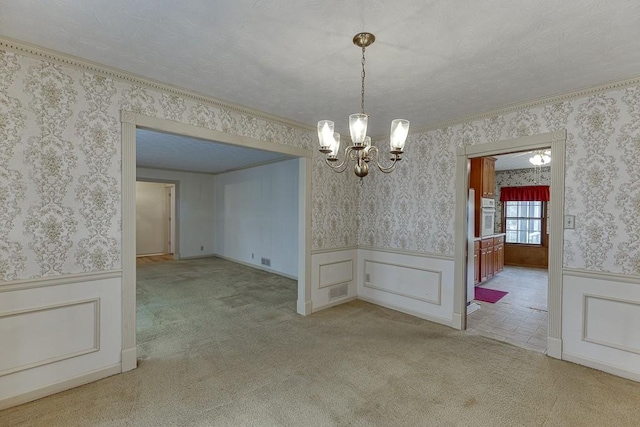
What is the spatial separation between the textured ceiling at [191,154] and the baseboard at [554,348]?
387 cm

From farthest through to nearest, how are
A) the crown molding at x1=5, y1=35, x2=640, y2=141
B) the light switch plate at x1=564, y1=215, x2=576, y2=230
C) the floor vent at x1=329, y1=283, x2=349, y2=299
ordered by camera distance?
the floor vent at x1=329, y1=283, x2=349, y2=299
the light switch plate at x1=564, y1=215, x2=576, y2=230
the crown molding at x1=5, y1=35, x2=640, y2=141

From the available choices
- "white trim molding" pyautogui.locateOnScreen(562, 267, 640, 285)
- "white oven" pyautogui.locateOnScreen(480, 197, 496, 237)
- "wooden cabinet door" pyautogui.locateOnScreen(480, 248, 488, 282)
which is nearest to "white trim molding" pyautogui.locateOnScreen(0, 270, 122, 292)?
"white trim molding" pyautogui.locateOnScreen(562, 267, 640, 285)

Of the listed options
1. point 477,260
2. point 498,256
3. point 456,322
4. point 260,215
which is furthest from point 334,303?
point 498,256

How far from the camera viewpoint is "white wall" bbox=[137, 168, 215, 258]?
847cm

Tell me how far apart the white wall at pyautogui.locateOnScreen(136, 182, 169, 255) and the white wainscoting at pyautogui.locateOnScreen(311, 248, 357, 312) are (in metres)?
7.51

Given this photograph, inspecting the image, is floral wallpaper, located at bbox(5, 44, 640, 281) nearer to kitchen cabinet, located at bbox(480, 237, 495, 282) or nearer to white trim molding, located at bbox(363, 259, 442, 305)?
white trim molding, located at bbox(363, 259, 442, 305)

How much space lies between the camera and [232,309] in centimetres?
423

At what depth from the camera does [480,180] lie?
18.2ft

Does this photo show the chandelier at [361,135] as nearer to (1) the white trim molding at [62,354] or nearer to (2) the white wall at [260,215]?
(1) the white trim molding at [62,354]

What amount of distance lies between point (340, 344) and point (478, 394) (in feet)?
4.42

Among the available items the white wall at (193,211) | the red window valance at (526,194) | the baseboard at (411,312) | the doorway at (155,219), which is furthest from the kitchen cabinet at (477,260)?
the doorway at (155,219)

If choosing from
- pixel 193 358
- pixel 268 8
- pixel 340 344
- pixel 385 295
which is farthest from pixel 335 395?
pixel 268 8

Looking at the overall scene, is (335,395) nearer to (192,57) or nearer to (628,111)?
(192,57)

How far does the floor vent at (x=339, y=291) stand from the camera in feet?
14.5
